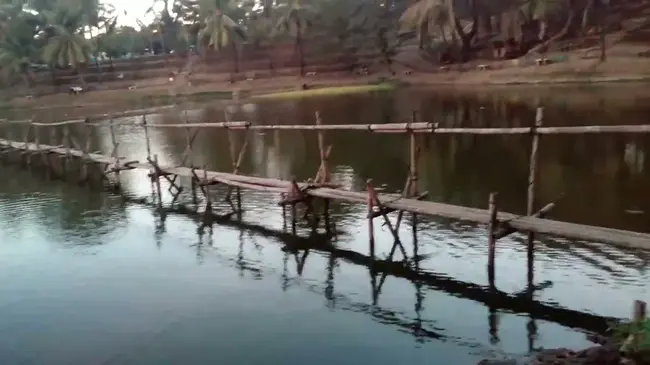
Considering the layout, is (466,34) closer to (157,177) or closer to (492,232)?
(157,177)

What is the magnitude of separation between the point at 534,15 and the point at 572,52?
4.32m

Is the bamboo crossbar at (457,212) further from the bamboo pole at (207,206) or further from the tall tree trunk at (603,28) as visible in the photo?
the tall tree trunk at (603,28)

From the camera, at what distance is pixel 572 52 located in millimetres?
40406

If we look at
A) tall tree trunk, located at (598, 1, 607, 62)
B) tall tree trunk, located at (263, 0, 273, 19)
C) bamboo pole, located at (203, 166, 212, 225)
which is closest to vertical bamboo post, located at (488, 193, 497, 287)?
bamboo pole, located at (203, 166, 212, 225)

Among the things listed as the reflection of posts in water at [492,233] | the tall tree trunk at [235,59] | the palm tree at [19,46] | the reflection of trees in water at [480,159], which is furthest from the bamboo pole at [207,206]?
the palm tree at [19,46]

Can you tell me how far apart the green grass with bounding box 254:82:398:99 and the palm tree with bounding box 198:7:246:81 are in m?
6.99

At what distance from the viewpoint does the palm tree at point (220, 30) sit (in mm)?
49594

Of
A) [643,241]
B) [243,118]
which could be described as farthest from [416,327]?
[243,118]

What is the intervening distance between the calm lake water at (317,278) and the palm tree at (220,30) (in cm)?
3257

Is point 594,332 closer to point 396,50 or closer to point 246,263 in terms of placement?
point 246,263

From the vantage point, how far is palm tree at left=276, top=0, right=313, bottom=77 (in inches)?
1967

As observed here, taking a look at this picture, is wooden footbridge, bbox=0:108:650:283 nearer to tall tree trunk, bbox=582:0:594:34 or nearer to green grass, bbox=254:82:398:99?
green grass, bbox=254:82:398:99

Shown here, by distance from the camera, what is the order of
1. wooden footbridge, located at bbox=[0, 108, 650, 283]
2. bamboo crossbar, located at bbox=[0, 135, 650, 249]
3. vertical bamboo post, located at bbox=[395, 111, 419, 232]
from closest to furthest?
1. bamboo crossbar, located at bbox=[0, 135, 650, 249]
2. wooden footbridge, located at bbox=[0, 108, 650, 283]
3. vertical bamboo post, located at bbox=[395, 111, 419, 232]

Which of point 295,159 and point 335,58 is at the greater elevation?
point 335,58
